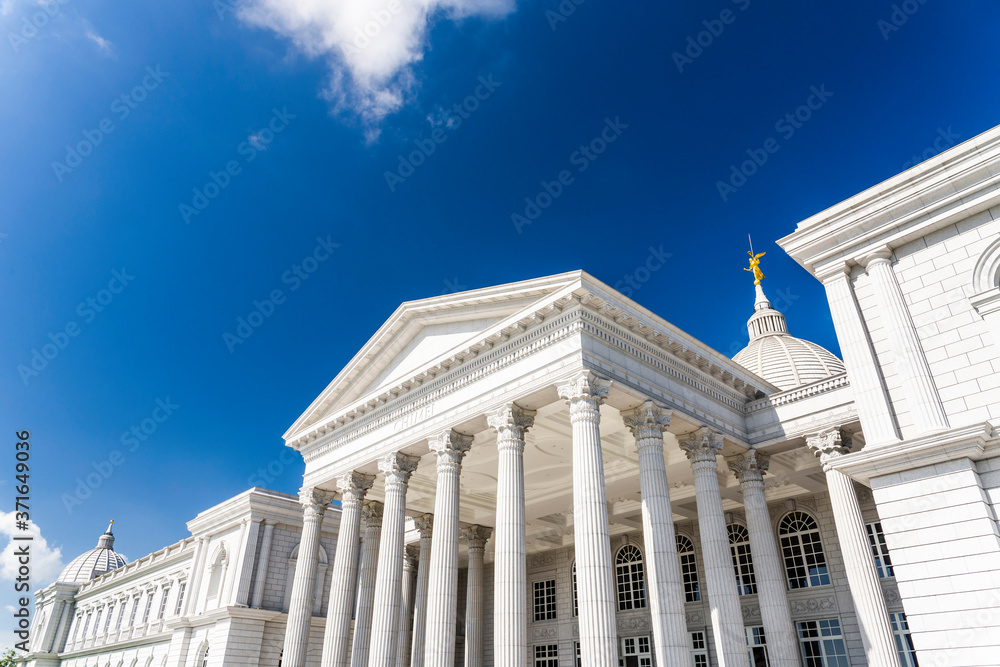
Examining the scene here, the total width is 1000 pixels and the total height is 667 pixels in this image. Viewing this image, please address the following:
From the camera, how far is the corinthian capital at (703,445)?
73.2ft

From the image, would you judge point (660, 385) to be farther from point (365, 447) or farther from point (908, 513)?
point (365, 447)

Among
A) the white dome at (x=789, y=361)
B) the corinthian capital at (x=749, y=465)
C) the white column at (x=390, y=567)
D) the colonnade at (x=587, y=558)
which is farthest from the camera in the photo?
the white dome at (x=789, y=361)

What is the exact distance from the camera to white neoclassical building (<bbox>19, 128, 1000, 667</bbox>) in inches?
513

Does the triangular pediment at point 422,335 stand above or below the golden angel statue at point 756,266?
below

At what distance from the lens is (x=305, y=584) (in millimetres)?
26969

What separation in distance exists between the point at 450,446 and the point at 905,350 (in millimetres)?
14205

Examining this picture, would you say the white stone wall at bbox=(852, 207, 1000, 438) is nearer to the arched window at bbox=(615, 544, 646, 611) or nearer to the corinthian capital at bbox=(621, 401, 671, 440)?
the corinthian capital at bbox=(621, 401, 671, 440)

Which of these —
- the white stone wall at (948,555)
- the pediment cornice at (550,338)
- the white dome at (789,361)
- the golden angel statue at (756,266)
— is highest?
the golden angel statue at (756,266)

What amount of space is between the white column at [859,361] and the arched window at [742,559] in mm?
17300

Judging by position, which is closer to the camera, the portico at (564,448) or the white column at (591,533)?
the white column at (591,533)

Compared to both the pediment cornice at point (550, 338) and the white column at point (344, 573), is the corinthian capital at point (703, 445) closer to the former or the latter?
the pediment cornice at point (550, 338)

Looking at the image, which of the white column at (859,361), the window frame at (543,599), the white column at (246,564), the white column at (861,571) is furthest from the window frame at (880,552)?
the white column at (246,564)

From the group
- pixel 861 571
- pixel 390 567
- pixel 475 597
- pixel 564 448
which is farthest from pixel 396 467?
pixel 861 571

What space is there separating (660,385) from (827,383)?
238 inches
